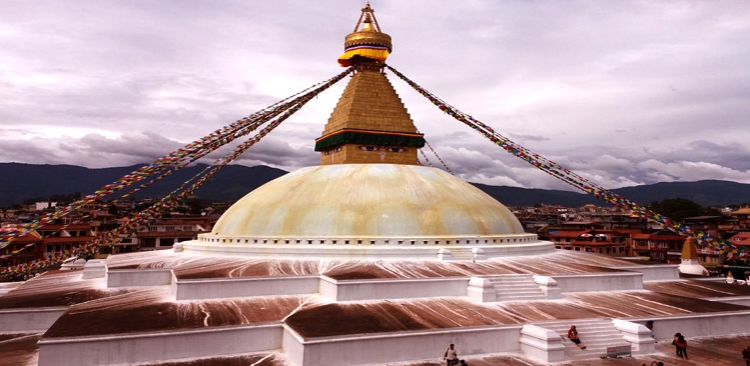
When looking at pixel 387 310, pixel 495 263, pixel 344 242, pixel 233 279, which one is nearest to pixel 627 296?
pixel 495 263

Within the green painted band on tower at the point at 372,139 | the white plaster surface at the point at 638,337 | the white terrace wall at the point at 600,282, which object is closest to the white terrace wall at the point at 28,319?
the green painted band on tower at the point at 372,139

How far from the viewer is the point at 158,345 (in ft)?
29.3

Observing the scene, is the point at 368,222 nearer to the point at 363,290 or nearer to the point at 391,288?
the point at 391,288

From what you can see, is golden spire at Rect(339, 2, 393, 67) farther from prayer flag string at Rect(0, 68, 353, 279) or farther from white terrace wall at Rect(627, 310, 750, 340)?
white terrace wall at Rect(627, 310, 750, 340)

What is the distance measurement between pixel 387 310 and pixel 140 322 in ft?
15.9

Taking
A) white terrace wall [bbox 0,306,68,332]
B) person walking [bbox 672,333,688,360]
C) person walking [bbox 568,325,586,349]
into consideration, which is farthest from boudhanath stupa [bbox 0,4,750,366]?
person walking [bbox 672,333,688,360]

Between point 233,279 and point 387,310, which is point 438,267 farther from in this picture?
point 233,279

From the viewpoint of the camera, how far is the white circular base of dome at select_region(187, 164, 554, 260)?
1452 cm

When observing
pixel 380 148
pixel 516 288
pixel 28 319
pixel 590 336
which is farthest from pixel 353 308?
pixel 380 148

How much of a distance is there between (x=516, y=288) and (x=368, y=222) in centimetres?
471

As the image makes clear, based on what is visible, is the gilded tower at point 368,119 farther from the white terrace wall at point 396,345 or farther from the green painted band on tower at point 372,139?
the white terrace wall at point 396,345

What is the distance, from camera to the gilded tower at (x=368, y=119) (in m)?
18.3

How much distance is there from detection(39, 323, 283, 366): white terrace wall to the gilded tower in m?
9.47

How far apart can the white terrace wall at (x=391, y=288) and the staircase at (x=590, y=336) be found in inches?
94.7
